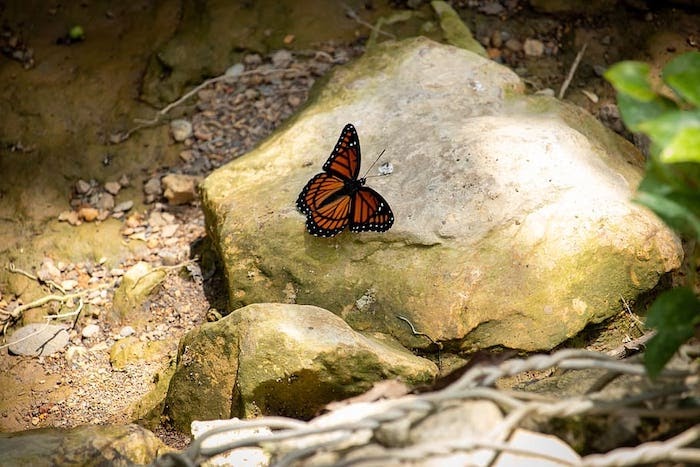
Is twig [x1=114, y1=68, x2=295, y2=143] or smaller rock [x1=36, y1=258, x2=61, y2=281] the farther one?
twig [x1=114, y1=68, x2=295, y2=143]

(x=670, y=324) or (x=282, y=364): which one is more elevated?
(x=670, y=324)

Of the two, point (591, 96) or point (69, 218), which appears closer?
point (69, 218)

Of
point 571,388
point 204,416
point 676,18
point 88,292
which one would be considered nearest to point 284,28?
point 88,292

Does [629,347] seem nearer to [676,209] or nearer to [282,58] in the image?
[676,209]

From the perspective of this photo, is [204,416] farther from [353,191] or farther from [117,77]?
[117,77]

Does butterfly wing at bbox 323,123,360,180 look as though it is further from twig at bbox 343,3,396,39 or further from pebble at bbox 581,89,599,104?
pebble at bbox 581,89,599,104

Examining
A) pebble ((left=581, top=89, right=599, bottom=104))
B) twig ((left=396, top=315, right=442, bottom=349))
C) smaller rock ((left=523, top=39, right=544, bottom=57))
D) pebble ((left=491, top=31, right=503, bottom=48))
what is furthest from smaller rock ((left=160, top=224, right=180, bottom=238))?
pebble ((left=581, top=89, right=599, bottom=104))

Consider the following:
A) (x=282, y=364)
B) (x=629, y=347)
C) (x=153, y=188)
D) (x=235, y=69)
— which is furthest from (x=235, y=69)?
(x=629, y=347)
